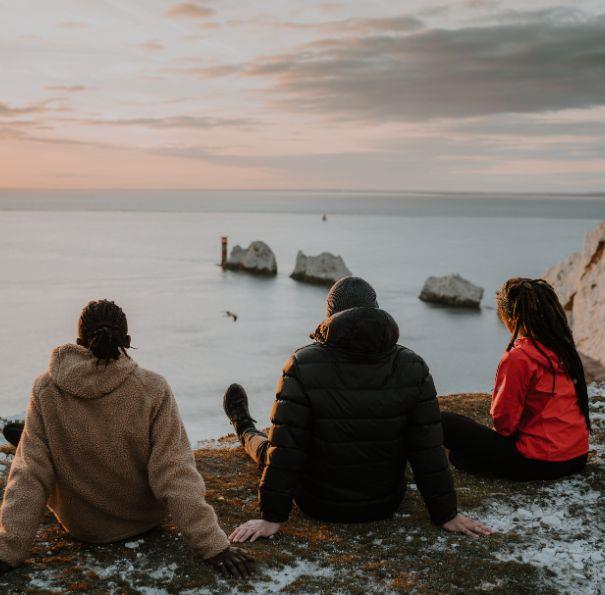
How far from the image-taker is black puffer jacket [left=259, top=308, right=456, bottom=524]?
368 cm

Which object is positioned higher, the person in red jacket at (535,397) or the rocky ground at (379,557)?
the person in red jacket at (535,397)

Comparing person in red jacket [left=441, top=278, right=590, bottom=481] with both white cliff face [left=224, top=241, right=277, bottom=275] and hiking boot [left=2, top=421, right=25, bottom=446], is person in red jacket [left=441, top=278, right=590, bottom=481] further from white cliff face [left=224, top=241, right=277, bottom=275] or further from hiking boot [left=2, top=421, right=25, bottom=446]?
white cliff face [left=224, top=241, right=277, bottom=275]

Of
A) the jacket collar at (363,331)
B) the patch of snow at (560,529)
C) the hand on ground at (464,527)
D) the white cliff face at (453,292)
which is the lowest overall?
the white cliff face at (453,292)

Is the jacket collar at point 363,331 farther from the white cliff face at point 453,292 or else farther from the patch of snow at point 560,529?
Result: the white cliff face at point 453,292

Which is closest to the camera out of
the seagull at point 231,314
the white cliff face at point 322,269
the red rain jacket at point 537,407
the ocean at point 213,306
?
the red rain jacket at point 537,407

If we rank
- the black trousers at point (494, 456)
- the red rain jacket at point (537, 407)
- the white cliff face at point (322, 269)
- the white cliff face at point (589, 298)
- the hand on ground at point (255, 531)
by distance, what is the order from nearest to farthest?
the hand on ground at point (255, 531) < the red rain jacket at point (537, 407) < the black trousers at point (494, 456) < the white cliff face at point (589, 298) < the white cliff face at point (322, 269)

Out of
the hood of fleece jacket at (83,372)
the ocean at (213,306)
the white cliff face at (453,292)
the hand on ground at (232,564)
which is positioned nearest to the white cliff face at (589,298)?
the ocean at (213,306)

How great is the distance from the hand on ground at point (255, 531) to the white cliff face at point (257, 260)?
4094cm

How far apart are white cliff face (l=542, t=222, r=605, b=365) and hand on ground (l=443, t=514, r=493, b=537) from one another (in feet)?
28.7

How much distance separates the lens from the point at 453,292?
32.8m

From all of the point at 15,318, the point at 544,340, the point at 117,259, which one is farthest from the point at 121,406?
the point at 117,259

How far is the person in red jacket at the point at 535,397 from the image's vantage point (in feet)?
14.8

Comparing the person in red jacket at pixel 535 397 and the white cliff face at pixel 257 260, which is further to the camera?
the white cliff face at pixel 257 260

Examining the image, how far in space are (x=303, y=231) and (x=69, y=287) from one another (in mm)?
59215
